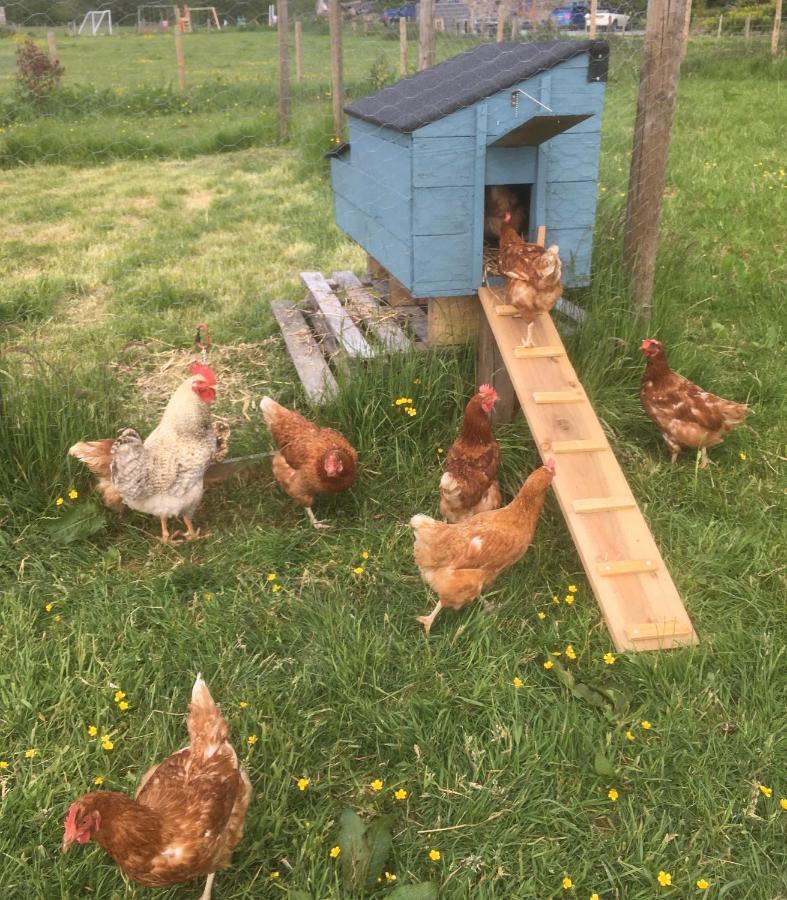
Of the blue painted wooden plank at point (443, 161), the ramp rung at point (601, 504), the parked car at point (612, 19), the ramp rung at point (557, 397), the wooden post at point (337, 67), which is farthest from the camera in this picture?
the wooden post at point (337, 67)

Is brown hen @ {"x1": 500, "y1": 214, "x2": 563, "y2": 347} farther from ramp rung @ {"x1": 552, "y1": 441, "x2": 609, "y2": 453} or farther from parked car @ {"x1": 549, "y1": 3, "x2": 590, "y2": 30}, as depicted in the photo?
parked car @ {"x1": 549, "y1": 3, "x2": 590, "y2": 30}

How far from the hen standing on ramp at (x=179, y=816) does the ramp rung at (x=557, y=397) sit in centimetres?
166

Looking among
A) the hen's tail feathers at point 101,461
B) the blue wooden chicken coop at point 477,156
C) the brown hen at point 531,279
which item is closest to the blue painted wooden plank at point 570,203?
the blue wooden chicken coop at point 477,156

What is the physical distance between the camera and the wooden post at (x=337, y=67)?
21.7 ft

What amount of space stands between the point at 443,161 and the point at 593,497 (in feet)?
4.72

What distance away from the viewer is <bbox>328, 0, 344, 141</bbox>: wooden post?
6607 mm

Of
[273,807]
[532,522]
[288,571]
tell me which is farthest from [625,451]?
[273,807]

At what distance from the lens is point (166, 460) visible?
9.18ft

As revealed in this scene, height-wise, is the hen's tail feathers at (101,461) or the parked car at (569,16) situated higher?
the parked car at (569,16)

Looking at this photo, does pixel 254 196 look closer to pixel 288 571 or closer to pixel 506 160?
pixel 506 160

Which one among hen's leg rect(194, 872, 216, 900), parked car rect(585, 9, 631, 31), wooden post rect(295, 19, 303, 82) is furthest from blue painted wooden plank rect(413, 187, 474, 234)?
wooden post rect(295, 19, 303, 82)

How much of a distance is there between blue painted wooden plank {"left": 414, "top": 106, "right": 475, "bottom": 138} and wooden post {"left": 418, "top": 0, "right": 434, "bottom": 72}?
292cm

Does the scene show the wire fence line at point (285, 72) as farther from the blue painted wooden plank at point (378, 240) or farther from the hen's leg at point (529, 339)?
the hen's leg at point (529, 339)

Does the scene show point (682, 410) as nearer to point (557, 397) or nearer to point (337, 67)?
Result: point (557, 397)
